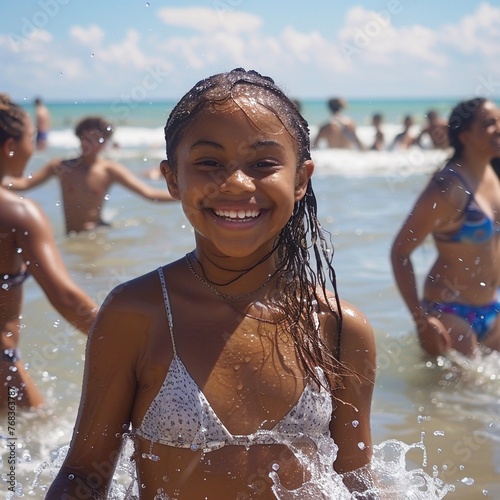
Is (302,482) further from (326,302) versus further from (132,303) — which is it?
(132,303)

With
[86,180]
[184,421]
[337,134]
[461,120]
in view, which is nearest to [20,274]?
[184,421]

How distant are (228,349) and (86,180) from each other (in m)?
6.87

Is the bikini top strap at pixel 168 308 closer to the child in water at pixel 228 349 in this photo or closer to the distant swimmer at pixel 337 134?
the child in water at pixel 228 349

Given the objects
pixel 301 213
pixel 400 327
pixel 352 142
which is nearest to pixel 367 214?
pixel 400 327

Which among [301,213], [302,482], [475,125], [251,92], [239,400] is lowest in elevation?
[302,482]

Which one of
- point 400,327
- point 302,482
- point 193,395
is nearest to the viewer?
point 193,395

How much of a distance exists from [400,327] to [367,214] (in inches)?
183

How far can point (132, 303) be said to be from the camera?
6.18 feet

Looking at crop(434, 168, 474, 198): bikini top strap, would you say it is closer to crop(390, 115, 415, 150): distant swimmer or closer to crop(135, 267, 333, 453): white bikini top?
crop(135, 267, 333, 453): white bikini top

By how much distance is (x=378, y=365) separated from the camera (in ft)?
15.7

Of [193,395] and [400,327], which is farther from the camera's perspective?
[400,327]

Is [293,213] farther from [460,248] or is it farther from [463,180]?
[463,180]

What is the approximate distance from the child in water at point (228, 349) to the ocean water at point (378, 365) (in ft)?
1.85

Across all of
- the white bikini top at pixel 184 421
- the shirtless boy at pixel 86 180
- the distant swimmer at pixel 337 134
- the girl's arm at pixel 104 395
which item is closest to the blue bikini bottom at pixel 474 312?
the white bikini top at pixel 184 421
